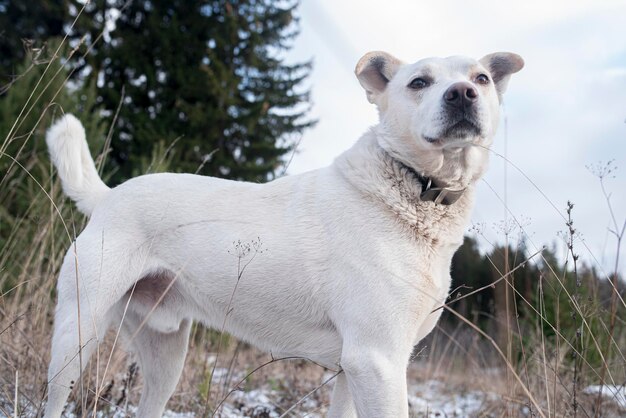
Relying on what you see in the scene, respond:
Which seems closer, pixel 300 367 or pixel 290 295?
pixel 290 295

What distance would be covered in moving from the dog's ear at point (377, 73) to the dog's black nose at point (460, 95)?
0.47 m

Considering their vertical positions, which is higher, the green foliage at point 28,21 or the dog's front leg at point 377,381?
the green foliage at point 28,21

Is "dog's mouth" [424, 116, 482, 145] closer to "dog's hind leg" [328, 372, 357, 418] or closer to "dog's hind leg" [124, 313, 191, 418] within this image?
"dog's hind leg" [328, 372, 357, 418]

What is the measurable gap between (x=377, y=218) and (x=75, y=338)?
132 centimetres

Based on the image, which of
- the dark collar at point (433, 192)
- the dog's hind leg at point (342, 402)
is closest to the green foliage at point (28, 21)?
the dark collar at point (433, 192)

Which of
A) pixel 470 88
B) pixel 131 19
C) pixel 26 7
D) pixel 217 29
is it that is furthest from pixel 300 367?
pixel 26 7

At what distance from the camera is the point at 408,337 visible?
77.9 inches

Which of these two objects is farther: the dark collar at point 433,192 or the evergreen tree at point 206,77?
the evergreen tree at point 206,77

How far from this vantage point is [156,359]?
A: 8.77 ft

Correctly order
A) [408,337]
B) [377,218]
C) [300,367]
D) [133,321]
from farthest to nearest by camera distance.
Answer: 1. [300,367]
2. [133,321]
3. [377,218]
4. [408,337]

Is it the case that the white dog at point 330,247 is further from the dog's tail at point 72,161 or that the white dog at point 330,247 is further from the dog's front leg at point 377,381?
the dog's tail at point 72,161

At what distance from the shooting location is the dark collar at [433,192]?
215 cm

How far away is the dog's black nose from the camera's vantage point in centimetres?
204

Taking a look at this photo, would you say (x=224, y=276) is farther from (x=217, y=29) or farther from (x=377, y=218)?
(x=217, y=29)
